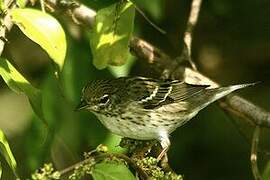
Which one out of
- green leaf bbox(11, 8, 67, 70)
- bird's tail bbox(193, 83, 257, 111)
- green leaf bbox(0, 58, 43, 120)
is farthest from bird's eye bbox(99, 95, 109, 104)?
green leaf bbox(11, 8, 67, 70)

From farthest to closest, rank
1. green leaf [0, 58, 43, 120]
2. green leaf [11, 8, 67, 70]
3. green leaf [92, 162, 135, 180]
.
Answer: green leaf [0, 58, 43, 120], green leaf [92, 162, 135, 180], green leaf [11, 8, 67, 70]

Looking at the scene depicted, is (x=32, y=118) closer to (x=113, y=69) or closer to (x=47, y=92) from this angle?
(x=47, y=92)

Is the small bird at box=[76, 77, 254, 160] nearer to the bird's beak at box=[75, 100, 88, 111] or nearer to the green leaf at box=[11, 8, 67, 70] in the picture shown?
the bird's beak at box=[75, 100, 88, 111]

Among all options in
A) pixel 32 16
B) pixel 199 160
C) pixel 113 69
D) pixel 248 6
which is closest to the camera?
pixel 32 16

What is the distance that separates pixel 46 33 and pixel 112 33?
38.6 inches

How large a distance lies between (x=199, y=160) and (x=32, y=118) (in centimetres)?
166

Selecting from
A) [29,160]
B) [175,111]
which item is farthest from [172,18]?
[29,160]

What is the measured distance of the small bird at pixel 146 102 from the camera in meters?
4.57

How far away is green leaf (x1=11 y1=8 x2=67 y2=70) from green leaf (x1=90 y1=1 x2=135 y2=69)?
0.92 meters

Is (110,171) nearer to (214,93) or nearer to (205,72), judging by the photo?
(214,93)

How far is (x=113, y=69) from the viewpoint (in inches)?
183

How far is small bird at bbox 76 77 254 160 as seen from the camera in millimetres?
4570

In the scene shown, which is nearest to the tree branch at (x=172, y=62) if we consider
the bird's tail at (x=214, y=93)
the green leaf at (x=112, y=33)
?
the bird's tail at (x=214, y=93)

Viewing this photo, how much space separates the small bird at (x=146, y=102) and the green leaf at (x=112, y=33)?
0.70m
